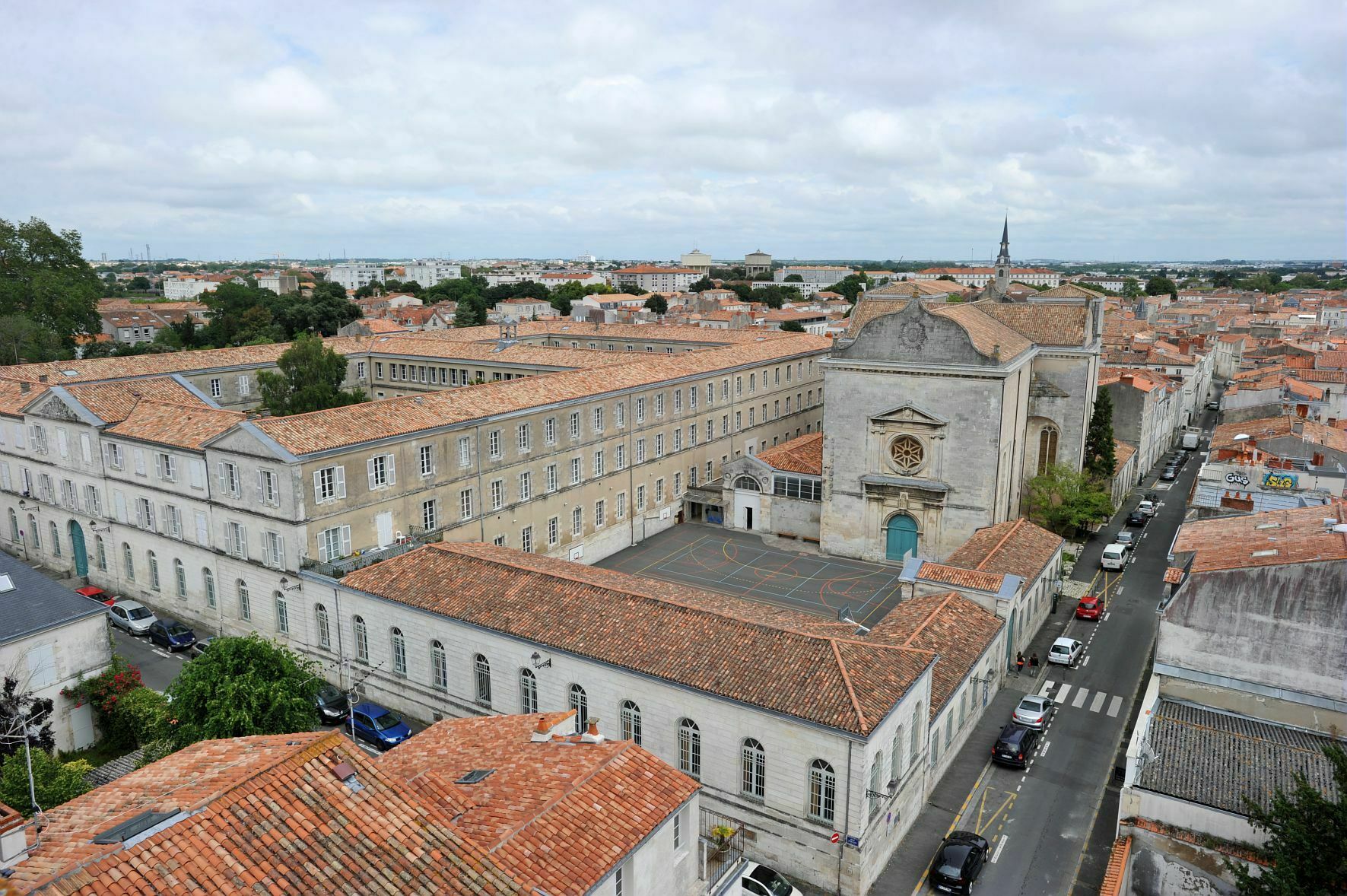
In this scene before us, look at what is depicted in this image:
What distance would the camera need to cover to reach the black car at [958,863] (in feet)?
76.2

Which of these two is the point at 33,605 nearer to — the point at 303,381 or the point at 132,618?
the point at 132,618

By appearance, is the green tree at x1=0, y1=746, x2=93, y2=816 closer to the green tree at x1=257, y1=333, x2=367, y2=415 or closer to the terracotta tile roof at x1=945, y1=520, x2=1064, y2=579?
the green tree at x1=257, y1=333, x2=367, y2=415

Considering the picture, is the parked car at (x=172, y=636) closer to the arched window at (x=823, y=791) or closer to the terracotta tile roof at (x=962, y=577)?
the arched window at (x=823, y=791)

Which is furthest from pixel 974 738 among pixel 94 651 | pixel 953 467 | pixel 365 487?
pixel 94 651

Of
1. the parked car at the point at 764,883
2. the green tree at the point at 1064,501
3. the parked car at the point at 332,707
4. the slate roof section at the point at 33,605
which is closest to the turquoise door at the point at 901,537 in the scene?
the green tree at the point at 1064,501

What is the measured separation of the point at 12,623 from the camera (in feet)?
97.4

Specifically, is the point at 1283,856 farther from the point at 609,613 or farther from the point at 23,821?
the point at 23,821

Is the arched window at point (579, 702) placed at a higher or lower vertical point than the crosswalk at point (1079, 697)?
higher

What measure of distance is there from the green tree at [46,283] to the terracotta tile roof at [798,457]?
65.1 meters

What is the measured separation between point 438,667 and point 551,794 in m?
14.8

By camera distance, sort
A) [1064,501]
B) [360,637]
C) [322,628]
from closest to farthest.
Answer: [360,637] → [322,628] → [1064,501]

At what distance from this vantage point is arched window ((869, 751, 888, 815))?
23.0 metres

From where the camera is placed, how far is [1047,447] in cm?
5553

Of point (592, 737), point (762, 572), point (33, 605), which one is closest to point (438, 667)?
point (592, 737)
